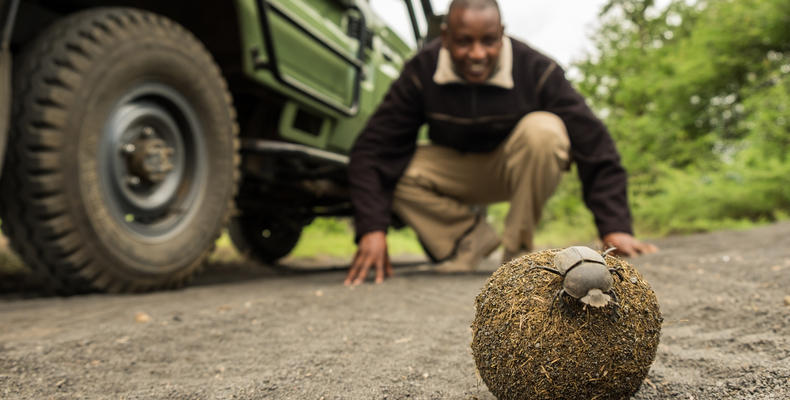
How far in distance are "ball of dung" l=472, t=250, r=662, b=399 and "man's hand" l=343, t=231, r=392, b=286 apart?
4.96 feet

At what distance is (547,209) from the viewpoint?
7.39 metres

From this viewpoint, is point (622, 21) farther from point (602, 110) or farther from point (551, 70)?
point (551, 70)

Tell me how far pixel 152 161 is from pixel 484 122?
4.66ft

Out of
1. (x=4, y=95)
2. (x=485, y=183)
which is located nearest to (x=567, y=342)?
(x=4, y=95)

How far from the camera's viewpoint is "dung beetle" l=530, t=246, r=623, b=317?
84cm

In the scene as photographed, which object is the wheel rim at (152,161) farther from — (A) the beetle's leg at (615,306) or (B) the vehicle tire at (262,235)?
(B) the vehicle tire at (262,235)

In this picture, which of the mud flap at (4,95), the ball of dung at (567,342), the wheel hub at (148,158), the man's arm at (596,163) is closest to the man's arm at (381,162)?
the man's arm at (596,163)

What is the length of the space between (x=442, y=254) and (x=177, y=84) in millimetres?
1565

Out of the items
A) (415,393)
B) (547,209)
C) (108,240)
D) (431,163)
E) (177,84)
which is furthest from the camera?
(547,209)

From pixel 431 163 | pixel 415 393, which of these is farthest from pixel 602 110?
pixel 415 393

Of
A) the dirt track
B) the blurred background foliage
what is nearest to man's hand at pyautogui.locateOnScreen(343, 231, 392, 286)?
the dirt track

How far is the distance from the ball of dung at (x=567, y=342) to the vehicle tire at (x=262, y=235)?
3.51 metres

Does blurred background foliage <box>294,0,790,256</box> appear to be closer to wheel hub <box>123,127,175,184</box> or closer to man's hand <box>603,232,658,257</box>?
man's hand <box>603,232,658,257</box>

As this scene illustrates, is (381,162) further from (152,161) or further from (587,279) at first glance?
(587,279)
